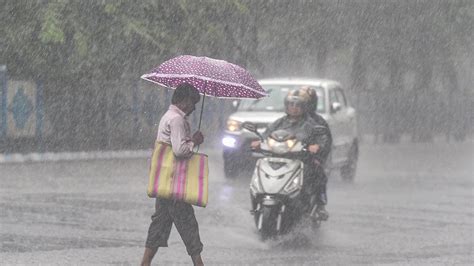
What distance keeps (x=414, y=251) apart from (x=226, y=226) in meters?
2.60

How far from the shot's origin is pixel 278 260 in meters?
11.3

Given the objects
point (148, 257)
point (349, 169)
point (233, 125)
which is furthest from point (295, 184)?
point (349, 169)

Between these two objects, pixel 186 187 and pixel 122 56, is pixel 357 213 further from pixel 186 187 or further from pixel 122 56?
pixel 122 56

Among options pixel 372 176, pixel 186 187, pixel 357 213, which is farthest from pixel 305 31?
pixel 186 187

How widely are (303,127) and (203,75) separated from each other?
13.7ft

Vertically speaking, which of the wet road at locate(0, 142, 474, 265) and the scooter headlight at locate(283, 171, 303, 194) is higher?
the scooter headlight at locate(283, 171, 303, 194)

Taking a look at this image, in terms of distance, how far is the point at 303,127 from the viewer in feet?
43.7

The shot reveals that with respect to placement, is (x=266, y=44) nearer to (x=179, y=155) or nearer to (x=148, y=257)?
(x=148, y=257)

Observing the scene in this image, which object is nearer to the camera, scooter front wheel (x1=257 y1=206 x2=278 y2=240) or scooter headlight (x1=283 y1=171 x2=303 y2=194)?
scooter front wheel (x1=257 y1=206 x2=278 y2=240)

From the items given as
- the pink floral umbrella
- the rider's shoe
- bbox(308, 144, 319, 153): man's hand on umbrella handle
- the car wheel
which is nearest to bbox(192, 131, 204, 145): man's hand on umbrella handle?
the pink floral umbrella

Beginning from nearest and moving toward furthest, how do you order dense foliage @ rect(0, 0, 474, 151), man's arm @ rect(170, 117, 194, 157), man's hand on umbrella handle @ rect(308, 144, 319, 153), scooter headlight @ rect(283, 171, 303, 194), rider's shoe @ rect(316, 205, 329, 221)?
man's arm @ rect(170, 117, 194, 157)
scooter headlight @ rect(283, 171, 303, 194)
man's hand on umbrella handle @ rect(308, 144, 319, 153)
rider's shoe @ rect(316, 205, 329, 221)
dense foliage @ rect(0, 0, 474, 151)

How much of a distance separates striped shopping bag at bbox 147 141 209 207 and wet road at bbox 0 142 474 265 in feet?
5.66

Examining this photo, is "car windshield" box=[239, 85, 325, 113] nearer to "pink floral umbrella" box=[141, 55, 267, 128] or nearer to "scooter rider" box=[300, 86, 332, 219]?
Answer: "scooter rider" box=[300, 86, 332, 219]

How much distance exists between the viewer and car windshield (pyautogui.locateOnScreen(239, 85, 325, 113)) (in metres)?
21.2
